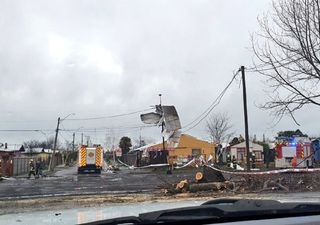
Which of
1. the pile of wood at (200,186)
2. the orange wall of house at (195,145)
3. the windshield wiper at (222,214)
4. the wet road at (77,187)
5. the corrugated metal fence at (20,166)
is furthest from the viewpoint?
the orange wall of house at (195,145)

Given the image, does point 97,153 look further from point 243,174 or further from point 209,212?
point 209,212

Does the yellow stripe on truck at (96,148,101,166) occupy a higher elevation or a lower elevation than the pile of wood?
higher

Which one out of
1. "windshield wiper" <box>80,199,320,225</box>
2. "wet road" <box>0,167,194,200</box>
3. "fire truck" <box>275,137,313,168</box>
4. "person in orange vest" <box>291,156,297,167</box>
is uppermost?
"fire truck" <box>275,137,313,168</box>

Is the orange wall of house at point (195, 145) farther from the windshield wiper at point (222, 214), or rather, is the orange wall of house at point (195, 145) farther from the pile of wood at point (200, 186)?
the windshield wiper at point (222, 214)

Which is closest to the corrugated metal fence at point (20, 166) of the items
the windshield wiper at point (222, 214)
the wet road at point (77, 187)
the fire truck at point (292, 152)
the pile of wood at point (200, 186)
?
the wet road at point (77, 187)

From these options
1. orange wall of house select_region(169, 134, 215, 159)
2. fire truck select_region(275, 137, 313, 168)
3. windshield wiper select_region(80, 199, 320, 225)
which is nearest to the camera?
windshield wiper select_region(80, 199, 320, 225)

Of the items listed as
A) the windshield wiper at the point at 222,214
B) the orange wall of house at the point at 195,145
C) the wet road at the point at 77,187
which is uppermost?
the orange wall of house at the point at 195,145

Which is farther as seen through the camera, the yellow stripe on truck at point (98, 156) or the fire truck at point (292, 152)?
the yellow stripe on truck at point (98, 156)

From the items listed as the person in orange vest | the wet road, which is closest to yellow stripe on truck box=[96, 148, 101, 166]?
the wet road

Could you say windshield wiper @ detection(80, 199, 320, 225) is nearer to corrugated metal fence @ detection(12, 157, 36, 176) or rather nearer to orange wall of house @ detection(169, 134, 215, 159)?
corrugated metal fence @ detection(12, 157, 36, 176)

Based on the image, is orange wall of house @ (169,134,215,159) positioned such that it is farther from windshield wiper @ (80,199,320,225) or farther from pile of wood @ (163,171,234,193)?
windshield wiper @ (80,199,320,225)

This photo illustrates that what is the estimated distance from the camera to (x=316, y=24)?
2072cm

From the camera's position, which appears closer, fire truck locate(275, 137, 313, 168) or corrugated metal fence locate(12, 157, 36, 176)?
fire truck locate(275, 137, 313, 168)

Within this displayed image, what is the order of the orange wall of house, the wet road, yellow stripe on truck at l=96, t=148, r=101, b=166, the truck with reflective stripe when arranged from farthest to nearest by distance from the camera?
the orange wall of house < yellow stripe on truck at l=96, t=148, r=101, b=166 < the truck with reflective stripe < the wet road
